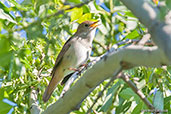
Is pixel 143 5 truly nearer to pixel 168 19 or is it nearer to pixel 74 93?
pixel 168 19

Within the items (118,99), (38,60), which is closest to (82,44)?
(38,60)

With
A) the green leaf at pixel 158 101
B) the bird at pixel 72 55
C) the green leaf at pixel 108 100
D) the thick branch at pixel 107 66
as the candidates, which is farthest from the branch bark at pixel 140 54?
the bird at pixel 72 55

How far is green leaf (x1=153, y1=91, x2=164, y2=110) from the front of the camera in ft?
9.36

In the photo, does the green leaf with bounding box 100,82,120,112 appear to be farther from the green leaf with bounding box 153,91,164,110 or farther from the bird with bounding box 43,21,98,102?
the bird with bounding box 43,21,98,102

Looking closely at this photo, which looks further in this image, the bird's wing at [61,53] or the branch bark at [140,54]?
the bird's wing at [61,53]

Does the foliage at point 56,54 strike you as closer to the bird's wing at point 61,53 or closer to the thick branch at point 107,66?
the bird's wing at point 61,53

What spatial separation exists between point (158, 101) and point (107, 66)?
96 centimetres

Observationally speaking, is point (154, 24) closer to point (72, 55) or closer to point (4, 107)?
point (4, 107)

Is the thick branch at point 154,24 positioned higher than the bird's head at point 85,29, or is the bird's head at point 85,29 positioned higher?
the thick branch at point 154,24

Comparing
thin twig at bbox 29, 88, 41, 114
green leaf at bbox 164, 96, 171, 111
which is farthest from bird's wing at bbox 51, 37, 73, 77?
green leaf at bbox 164, 96, 171, 111

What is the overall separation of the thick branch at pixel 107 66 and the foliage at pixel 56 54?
0.73 feet

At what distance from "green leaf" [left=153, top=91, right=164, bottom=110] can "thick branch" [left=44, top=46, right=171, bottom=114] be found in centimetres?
68

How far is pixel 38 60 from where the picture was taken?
3.84 metres

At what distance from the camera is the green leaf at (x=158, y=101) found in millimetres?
2853
